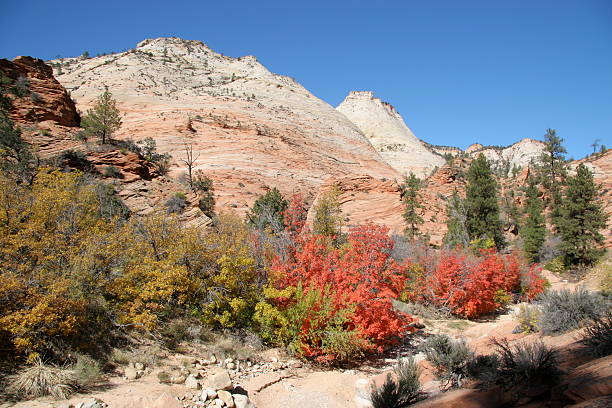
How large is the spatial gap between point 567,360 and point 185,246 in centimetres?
1091

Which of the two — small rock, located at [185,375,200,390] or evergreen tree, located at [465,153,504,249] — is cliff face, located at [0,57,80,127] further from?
evergreen tree, located at [465,153,504,249]

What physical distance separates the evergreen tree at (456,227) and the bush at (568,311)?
69.2ft

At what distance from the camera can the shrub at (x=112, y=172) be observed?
24328 millimetres

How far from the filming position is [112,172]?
2444 cm

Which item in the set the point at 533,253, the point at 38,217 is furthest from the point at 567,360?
the point at 533,253

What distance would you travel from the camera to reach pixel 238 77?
2891 inches

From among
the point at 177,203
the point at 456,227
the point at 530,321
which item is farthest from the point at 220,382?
the point at 456,227

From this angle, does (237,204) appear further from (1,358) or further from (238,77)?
(238,77)

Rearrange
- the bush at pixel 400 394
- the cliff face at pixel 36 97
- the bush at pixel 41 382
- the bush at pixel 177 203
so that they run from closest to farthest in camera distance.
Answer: the bush at pixel 41 382 < the bush at pixel 400 394 < the bush at pixel 177 203 < the cliff face at pixel 36 97

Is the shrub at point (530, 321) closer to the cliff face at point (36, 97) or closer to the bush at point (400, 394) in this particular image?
the bush at point (400, 394)

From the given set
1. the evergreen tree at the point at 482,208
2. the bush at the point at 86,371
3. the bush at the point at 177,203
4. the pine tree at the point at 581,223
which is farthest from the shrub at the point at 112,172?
the pine tree at the point at 581,223

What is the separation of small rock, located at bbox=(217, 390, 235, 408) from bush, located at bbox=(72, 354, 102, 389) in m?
2.97

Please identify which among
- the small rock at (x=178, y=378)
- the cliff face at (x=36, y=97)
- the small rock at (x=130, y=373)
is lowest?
the small rock at (x=178, y=378)

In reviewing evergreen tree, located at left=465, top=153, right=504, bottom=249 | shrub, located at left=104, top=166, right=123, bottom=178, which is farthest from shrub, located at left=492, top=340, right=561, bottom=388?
evergreen tree, located at left=465, top=153, right=504, bottom=249
